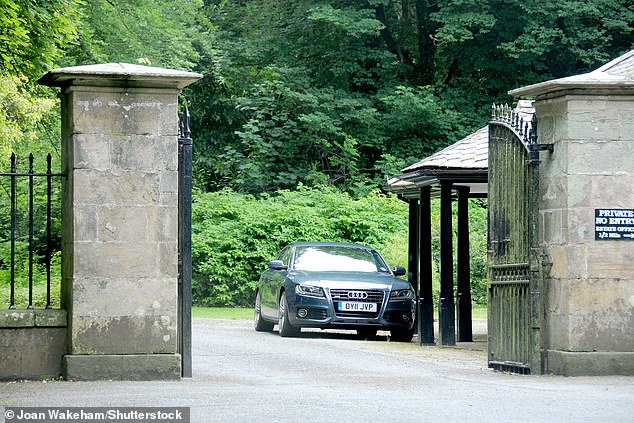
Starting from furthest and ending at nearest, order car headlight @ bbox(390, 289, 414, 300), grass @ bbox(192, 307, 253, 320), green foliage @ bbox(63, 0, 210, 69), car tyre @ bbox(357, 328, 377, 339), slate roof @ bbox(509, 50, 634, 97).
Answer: green foliage @ bbox(63, 0, 210, 69)
grass @ bbox(192, 307, 253, 320)
car tyre @ bbox(357, 328, 377, 339)
car headlight @ bbox(390, 289, 414, 300)
slate roof @ bbox(509, 50, 634, 97)

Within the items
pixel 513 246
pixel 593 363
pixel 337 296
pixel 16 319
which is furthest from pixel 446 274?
pixel 16 319

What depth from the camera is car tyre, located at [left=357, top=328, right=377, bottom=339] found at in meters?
21.1

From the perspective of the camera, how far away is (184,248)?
1275 cm

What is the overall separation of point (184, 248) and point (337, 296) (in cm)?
724

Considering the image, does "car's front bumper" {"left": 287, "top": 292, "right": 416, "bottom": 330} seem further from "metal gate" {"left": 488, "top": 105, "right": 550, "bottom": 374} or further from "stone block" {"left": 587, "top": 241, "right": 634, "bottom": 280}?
"stone block" {"left": 587, "top": 241, "right": 634, "bottom": 280}

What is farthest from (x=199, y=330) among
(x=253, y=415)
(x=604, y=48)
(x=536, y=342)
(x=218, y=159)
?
(x=604, y=48)

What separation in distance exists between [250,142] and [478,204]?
23.9 feet

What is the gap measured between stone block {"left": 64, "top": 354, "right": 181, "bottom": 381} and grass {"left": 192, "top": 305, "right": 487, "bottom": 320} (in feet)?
47.1

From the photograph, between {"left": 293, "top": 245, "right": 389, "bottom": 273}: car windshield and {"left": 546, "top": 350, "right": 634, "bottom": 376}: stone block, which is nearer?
{"left": 546, "top": 350, "right": 634, "bottom": 376}: stone block

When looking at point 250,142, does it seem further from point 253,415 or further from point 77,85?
point 253,415

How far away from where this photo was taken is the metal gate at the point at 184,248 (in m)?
12.7

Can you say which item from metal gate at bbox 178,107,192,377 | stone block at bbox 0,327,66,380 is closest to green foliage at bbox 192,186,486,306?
metal gate at bbox 178,107,192,377

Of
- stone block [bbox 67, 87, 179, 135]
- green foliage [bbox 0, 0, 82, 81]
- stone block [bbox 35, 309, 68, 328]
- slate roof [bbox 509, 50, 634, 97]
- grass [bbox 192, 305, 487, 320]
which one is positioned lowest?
grass [bbox 192, 305, 487, 320]

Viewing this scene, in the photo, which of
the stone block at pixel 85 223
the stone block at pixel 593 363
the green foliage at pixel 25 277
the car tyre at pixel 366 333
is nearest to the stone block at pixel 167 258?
the stone block at pixel 85 223
